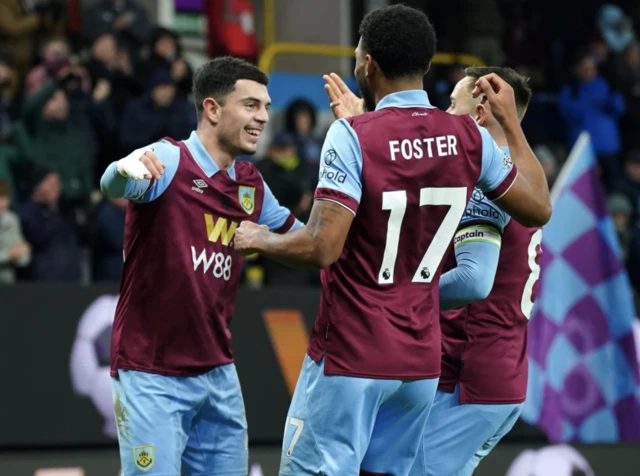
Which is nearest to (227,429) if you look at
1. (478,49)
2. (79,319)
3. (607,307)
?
(79,319)

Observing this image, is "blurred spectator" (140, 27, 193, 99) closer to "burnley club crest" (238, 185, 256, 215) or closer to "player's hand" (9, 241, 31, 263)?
"player's hand" (9, 241, 31, 263)

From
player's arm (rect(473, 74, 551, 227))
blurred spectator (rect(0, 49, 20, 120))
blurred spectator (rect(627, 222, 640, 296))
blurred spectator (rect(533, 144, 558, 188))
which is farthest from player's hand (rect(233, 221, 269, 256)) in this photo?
blurred spectator (rect(627, 222, 640, 296))

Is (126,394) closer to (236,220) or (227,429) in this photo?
(227,429)

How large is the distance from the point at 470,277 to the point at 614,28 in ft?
42.1

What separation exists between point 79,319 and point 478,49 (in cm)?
801

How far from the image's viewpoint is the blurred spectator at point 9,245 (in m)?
9.30

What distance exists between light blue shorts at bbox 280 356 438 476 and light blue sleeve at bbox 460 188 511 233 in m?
0.79

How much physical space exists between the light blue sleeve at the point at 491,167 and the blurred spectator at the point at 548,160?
8102mm

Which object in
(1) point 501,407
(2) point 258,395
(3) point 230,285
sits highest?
(3) point 230,285

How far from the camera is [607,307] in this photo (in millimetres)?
9680

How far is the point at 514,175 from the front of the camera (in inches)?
185

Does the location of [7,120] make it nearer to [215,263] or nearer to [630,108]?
[215,263]

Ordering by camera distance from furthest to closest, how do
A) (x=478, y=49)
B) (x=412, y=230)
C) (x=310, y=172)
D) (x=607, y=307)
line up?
(x=478, y=49) < (x=310, y=172) < (x=607, y=307) < (x=412, y=230)

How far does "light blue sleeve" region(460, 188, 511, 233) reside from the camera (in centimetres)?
505
